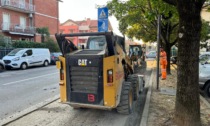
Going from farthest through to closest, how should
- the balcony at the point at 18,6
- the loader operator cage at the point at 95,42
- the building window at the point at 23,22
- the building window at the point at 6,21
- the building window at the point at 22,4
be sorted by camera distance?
the building window at the point at 23,22
the building window at the point at 22,4
the building window at the point at 6,21
the balcony at the point at 18,6
the loader operator cage at the point at 95,42

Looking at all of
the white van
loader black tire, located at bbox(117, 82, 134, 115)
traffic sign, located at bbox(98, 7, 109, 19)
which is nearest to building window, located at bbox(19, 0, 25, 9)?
the white van

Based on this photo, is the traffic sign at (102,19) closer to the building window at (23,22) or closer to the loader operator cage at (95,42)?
the loader operator cage at (95,42)

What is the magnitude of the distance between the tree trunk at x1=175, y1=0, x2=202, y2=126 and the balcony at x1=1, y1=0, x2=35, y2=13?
92.7 feet

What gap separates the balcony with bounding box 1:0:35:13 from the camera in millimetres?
27484

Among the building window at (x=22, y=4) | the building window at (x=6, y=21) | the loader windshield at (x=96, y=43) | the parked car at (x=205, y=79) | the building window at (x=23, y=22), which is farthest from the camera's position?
the building window at (x=23, y=22)

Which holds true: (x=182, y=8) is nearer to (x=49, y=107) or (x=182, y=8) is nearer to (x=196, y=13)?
(x=196, y=13)

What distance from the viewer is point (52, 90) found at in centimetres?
895

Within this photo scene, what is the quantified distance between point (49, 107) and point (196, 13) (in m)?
4.77

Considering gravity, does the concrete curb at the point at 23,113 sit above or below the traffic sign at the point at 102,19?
below

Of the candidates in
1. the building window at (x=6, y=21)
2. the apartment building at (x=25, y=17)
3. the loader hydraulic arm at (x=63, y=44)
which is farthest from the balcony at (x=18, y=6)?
the loader hydraulic arm at (x=63, y=44)

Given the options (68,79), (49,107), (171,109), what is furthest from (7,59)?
(171,109)

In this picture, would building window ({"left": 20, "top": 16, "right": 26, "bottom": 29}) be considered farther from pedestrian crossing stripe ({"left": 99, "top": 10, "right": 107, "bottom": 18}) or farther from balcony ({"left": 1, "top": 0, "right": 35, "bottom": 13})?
pedestrian crossing stripe ({"left": 99, "top": 10, "right": 107, "bottom": 18})

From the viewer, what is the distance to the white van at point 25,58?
18.0 meters

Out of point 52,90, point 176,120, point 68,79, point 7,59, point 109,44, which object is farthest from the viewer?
point 7,59
